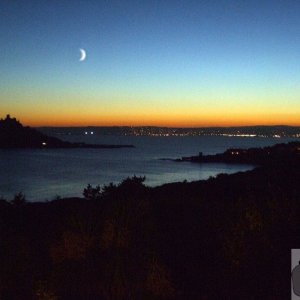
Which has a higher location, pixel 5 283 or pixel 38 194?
pixel 5 283

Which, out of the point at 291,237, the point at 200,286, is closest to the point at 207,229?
the point at 291,237

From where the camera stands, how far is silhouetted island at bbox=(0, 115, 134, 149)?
177625mm

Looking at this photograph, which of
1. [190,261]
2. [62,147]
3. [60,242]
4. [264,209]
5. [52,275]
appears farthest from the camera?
[62,147]

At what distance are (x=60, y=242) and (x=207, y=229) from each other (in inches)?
113

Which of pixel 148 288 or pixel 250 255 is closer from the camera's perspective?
pixel 148 288

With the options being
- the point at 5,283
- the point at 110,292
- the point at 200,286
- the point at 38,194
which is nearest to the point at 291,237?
the point at 200,286

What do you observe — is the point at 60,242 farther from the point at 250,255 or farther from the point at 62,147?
the point at 62,147

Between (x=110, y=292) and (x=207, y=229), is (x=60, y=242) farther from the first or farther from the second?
(x=207, y=229)

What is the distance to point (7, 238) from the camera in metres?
7.43

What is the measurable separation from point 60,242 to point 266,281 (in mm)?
3571

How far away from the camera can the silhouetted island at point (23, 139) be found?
583 ft

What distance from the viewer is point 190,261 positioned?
6.59 m

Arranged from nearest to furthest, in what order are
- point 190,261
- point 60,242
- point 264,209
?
point 190,261, point 60,242, point 264,209

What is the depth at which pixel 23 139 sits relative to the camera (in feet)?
598
